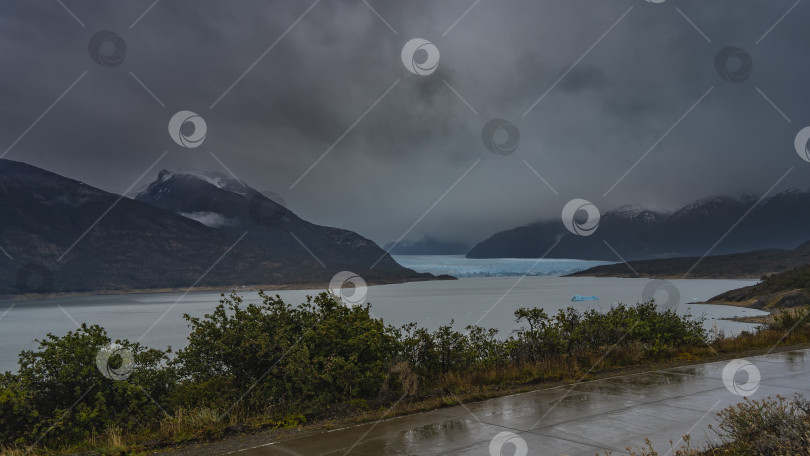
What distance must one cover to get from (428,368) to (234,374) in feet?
12.6

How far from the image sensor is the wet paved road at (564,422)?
5855 millimetres

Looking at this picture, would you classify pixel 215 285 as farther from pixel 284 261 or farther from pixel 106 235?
pixel 106 235

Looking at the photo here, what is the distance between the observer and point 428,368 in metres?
10.5

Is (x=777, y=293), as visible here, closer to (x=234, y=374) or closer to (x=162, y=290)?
(x=234, y=374)

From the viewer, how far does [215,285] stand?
156 meters

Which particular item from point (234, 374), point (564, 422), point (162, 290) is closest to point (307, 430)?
point (234, 374)

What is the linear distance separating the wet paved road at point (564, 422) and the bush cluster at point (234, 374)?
59.6 inches

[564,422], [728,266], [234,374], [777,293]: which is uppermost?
[728,266]

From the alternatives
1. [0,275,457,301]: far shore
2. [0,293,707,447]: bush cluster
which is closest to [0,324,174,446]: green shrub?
[0,293,707,447]: bush cluster

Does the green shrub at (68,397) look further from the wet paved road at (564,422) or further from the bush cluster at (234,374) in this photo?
the wet paved road at (564,422)

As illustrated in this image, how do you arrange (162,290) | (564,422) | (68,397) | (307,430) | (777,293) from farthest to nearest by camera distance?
(162,290) → (777,293) → (68,397) → (307,430) → (564,422)

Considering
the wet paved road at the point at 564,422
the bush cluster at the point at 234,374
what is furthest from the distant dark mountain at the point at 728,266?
the bush cluster at the point at 234,374

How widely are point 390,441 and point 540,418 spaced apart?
2.13m

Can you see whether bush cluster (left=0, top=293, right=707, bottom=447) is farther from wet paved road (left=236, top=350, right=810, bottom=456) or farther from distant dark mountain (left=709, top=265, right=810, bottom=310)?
distant dark mountain (left=709, top=265, right=810, bottom=310)
